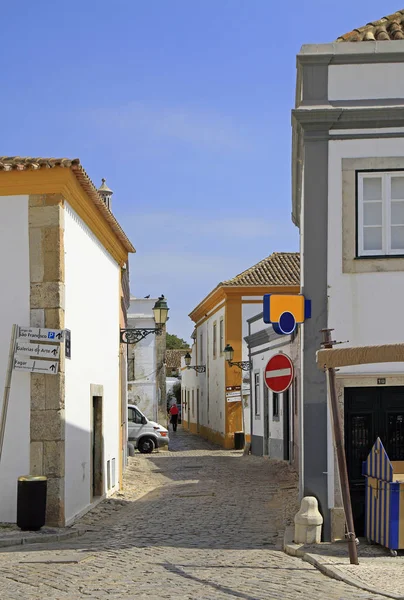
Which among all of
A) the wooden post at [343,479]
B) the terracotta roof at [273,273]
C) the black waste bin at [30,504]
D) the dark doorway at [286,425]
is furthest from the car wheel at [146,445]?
the wooden post at [343,479]

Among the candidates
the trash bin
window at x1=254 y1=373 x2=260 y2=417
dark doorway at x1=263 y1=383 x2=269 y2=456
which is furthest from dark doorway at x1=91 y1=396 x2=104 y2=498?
window at x1=254 y1=373 x2=260 y2=417

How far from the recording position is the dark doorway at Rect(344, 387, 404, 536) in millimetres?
11781

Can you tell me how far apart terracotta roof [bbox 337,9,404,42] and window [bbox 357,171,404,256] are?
196 cm

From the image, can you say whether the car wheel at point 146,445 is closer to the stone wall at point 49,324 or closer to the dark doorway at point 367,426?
the stone wall at point 49,324

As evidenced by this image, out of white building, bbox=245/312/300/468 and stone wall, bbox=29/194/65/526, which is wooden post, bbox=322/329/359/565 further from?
white building, bbox=245/312/300/468

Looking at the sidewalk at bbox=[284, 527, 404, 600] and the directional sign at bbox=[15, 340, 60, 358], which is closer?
the sidewalk at bbox=[284, 527, 404, 600]

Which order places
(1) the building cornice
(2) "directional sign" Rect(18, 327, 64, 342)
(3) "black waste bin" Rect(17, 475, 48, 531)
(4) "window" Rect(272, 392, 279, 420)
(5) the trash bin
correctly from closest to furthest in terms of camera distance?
1. (5) the trash bin
2. (3) "black waste bin" Rect(17, 475, 48, 531)
3. (2) "directional sign" Rect(18, 327, 64, 342)
4. (1) the building cornice
5. (4) "window" Rect(272, 392, 279, 420)

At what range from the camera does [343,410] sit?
38.4ft

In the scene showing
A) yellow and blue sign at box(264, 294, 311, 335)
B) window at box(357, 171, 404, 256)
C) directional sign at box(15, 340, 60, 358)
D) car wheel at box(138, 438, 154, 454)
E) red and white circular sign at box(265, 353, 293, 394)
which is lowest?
car wheel at box(138, 438, 154, 454)

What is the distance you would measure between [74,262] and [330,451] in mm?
5120

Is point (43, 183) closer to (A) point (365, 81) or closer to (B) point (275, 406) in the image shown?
(A) point (365, 81)

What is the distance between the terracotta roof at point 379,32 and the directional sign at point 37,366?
231 inches

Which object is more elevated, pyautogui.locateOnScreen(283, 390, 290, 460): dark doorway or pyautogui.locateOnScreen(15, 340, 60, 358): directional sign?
pyautogui.locateOnScreen(15, 340, 60, 358): directional sign

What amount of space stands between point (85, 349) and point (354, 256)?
17.7 ft
